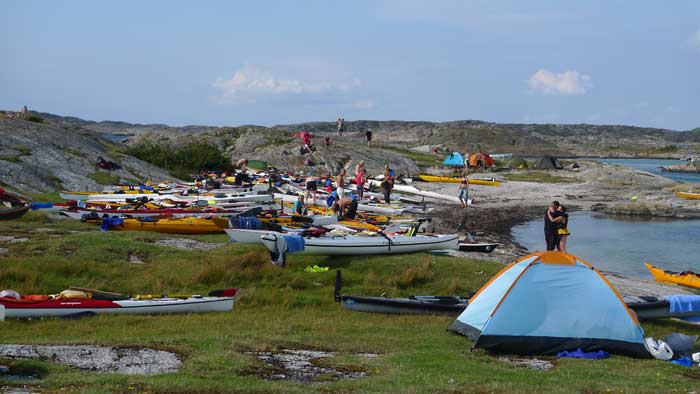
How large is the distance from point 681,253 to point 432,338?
24.1 meters

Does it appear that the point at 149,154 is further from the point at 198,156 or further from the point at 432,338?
the point at 432,338

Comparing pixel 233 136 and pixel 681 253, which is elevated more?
pixel 233 136

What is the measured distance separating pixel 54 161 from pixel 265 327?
32.8m

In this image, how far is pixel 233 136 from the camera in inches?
3152

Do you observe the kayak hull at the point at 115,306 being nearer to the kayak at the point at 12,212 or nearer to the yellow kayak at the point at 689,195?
the kayak at the point at 12,212

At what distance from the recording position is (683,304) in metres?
17.3

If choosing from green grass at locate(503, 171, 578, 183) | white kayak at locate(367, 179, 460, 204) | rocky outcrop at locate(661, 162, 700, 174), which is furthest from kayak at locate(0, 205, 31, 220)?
rocky outcrop at locate(661, 162, 700, 174)

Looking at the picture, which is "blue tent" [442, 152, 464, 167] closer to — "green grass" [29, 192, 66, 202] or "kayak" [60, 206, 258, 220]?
"green grass" [29, 192, 66, 202]

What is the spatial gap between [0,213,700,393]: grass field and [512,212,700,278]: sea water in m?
12.7

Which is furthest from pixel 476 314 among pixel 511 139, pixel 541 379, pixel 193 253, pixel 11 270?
pixel 511 139

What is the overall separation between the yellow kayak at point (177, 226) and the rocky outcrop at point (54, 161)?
13.5 m

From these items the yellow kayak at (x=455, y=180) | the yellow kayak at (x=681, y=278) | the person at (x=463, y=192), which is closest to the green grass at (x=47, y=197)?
the person at (x=463, y=192)

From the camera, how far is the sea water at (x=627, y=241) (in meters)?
31.7

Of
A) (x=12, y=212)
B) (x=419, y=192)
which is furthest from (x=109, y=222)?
(x=419, y=192)
